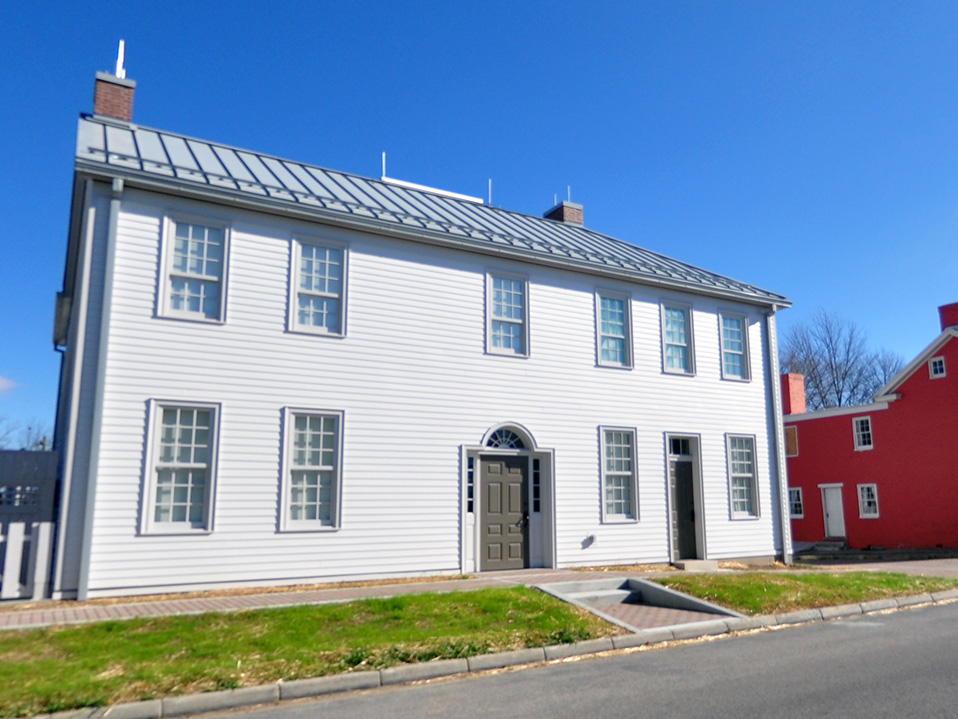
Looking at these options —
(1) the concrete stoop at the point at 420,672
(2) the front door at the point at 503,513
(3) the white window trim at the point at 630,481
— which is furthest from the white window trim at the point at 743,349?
(1) the concrete stoop at the point at 420,672

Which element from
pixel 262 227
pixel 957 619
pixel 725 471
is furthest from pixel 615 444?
pixel 262 227

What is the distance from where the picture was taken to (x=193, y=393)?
12031mm

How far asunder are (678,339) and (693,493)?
350cm

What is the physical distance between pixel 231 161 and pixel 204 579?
26.0 feet

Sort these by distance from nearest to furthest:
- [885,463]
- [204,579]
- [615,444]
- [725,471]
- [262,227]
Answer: [204,579], [262,227], [615,444], [725,471], [885,463]

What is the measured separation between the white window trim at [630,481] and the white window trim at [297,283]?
5.95 meters

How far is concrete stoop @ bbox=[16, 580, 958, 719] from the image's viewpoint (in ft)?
21.0

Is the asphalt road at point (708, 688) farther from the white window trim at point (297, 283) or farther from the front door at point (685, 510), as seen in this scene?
the front door at point (685, 510)

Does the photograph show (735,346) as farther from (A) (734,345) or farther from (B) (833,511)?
(B) (833,511)

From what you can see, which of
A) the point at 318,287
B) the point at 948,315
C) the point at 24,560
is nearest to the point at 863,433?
the point at 948,315

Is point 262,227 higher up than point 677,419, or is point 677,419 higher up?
point 262,227

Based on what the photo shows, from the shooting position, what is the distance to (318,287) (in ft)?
44.4

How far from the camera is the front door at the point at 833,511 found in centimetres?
3105

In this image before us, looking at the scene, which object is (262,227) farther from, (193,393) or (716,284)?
(716,284)
